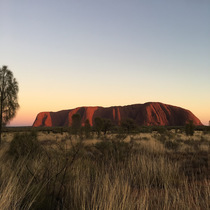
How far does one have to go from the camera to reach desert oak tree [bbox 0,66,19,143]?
12.6 metres

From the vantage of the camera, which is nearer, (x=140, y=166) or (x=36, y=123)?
(x=140, y=166)

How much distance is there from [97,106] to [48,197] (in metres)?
122

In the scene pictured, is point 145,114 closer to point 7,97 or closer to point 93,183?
point 7,97

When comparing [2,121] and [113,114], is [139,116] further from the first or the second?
[2,121]

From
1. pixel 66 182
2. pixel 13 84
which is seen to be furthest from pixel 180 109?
pixel 66 182

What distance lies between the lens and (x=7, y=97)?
42.0 feet

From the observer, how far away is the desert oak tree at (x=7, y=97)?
41.4ft

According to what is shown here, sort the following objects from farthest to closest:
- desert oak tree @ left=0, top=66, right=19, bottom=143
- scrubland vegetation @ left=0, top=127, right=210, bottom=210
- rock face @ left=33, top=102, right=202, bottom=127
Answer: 1. rock face @ left=33, top=102, right=202, bottom=127
2. desert oak tree @ left=0, top=66, right=19, bottom=143
3. scrubland vegetation @ left=0, top=127, right=210, bottom=210

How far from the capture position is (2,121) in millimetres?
12836

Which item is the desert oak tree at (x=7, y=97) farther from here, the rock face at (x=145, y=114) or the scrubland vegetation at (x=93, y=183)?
the rock face at (x=145, y=114)

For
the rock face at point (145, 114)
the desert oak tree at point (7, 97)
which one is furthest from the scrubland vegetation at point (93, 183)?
the rock face at point (145, 114)

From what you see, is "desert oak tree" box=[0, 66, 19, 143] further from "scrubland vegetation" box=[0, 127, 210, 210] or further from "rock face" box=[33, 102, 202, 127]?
"rock face" box=[33, 102, 202, 127]

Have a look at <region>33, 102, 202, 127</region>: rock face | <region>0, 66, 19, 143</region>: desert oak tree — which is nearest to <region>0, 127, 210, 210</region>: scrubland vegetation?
<region>0, 66, 19, 143</region>: desert oak tree

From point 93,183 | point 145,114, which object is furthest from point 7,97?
point 145,114
